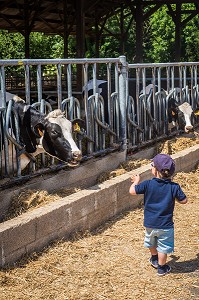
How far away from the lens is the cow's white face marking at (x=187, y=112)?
383 inches

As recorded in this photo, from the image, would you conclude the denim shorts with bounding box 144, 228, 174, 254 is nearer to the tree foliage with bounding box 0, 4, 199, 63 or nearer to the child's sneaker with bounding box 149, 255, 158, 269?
the child's sneaker with bounding box 149, 255, 158, 269

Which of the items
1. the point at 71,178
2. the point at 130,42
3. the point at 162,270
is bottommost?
the point at 162,270

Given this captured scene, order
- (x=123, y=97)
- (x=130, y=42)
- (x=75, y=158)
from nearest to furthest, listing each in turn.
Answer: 1. (x=75, y=158)
2. (x=123, y=97)
3. (x=130, y=42)

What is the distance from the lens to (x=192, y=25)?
33000 millimetres

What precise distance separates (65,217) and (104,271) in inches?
34.6

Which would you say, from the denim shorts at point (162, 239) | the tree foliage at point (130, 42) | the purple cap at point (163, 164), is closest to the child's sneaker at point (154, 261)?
the denim shorts at point (162, 239)

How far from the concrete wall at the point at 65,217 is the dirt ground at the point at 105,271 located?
0.10m

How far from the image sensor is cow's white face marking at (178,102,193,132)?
973cm

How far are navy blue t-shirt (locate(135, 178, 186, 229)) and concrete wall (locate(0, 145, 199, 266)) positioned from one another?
865 mm

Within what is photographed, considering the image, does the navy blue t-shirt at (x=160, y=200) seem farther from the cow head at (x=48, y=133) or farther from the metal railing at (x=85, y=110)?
the metal railing at (x=85, y=110)

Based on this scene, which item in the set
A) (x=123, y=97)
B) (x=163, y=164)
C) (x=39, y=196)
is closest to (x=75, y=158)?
(x=39, y=196)

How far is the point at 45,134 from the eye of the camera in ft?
20.0

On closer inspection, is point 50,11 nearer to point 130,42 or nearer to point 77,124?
point 130,42

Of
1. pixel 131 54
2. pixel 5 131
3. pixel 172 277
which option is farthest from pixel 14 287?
pixel 131 54
